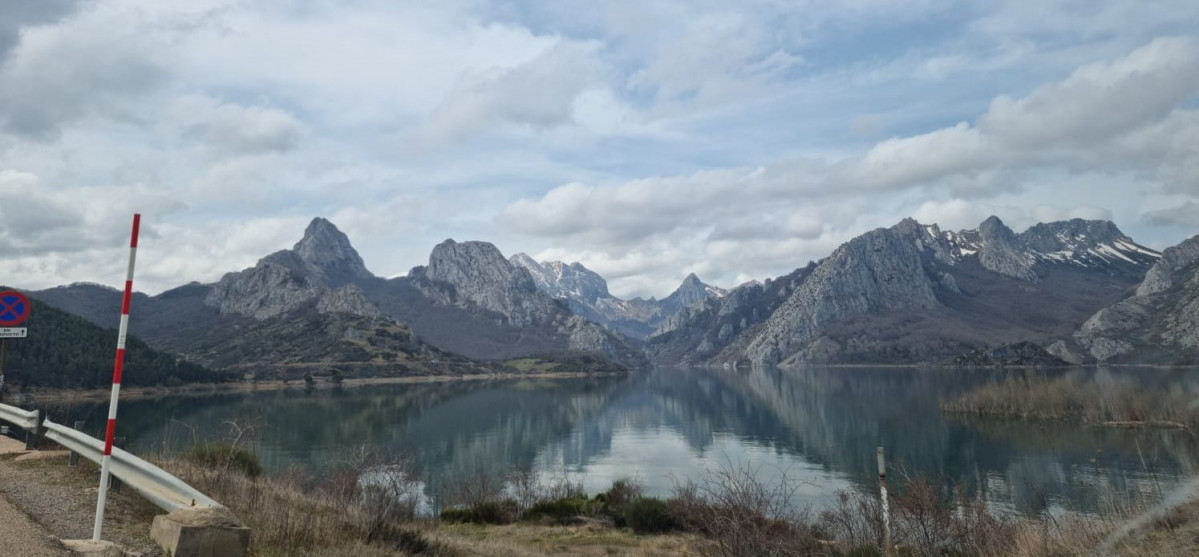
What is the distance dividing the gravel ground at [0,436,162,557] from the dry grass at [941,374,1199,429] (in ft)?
324

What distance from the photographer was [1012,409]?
100 metres

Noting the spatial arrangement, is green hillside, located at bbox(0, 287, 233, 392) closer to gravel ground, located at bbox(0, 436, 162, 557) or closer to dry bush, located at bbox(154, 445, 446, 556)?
dry bush, located at bbox(154, 445, 446, 556)

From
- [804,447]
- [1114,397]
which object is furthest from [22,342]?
[1114,397]

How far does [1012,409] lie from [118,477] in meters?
115

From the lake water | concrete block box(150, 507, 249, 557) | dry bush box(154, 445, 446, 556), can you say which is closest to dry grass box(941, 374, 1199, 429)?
the lake water

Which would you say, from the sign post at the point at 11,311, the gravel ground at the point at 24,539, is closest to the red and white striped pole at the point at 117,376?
the gravel ground at the point at 24,539

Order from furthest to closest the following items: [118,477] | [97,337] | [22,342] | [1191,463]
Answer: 1. [97,337]
2. [22,342]
3. [1191,463]
4. [118,477]

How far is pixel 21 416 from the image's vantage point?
17.8 metres

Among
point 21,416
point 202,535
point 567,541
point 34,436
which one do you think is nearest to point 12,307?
point 21,416

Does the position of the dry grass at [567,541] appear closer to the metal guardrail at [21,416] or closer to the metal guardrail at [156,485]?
the metal guardrail at [156,485]

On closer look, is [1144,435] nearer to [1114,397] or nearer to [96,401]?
[1114,397]

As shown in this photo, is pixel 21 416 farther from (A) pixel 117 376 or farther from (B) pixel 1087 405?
(B) pixel 1087 405

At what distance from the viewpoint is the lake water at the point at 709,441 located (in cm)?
5416

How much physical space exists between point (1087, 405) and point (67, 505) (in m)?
111
